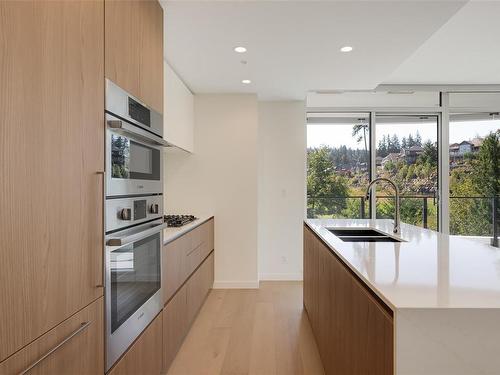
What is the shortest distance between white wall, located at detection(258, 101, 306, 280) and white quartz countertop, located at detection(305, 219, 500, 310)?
8.69 feet

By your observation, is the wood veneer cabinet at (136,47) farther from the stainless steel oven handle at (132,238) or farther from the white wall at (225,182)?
the white wall at (225,182)

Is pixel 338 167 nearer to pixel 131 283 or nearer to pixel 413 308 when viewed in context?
pixel 131 283

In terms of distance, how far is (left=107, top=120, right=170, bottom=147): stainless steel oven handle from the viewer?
1.41 metres

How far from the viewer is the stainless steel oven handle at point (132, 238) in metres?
1.37

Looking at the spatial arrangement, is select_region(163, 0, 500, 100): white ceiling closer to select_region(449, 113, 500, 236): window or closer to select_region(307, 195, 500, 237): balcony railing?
select_region(449, 113, 500, 236): window

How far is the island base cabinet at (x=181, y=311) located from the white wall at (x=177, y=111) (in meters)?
1.37

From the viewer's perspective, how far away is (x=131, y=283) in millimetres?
1639

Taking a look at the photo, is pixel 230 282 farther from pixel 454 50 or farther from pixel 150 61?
pixel 454 50

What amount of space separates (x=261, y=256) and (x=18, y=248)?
162 inches

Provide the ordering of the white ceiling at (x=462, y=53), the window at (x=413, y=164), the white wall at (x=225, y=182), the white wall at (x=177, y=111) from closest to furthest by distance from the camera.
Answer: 1. the white ceiling at (x=462, y=53)
2. the white wall at (x=177, y=111)
3. the white wall at (x=225, y=182)
4. the window at (x=413, y=164)

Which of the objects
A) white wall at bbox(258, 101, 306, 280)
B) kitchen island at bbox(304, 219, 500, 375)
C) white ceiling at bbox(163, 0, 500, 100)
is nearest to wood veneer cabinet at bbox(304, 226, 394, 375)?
kitchen island at bbox(304, 219, 500, 375)

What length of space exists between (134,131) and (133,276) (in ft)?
2.36

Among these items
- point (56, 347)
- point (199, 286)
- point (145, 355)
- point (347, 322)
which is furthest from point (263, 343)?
point (56, 347)

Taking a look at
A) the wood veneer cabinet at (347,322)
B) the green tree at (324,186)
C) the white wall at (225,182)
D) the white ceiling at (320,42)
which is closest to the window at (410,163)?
the green tree at (324,186)
